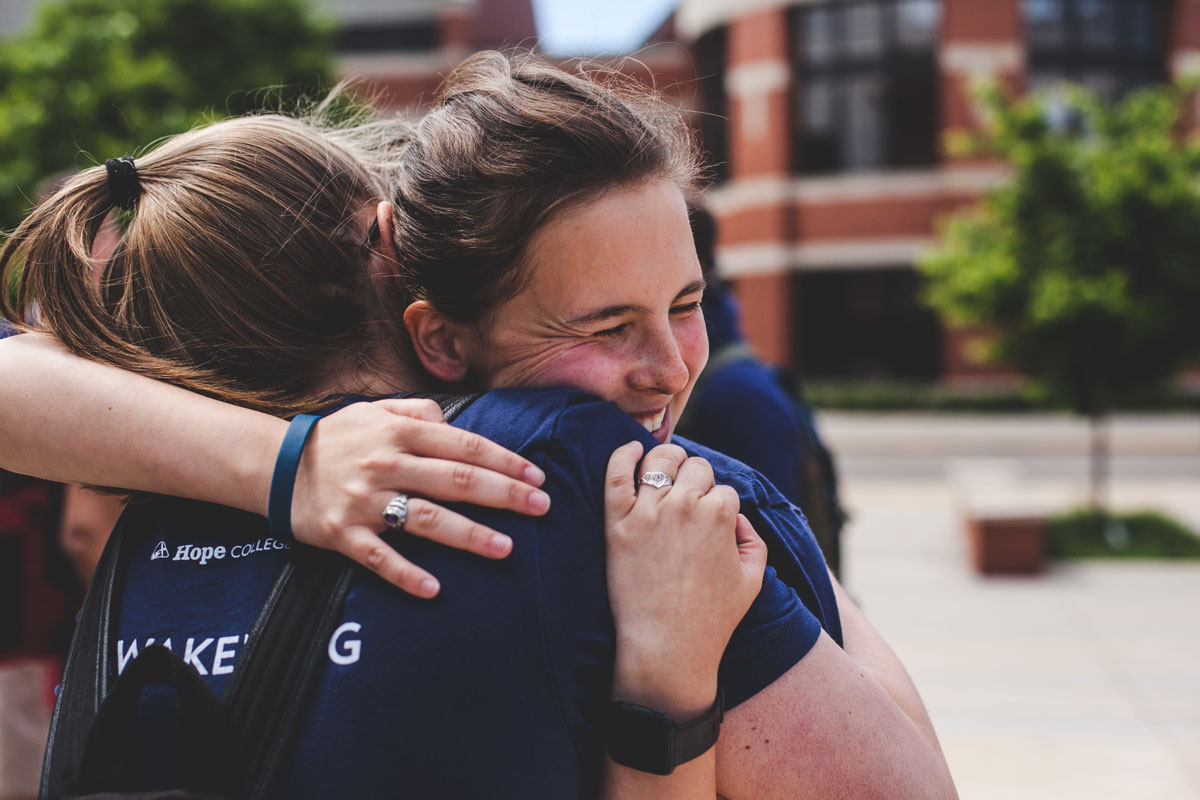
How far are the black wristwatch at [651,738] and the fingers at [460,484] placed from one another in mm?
229

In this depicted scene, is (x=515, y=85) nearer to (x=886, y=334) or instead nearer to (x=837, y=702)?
(x=837, y=702)

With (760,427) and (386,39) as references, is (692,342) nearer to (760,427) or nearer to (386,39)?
(760,427)

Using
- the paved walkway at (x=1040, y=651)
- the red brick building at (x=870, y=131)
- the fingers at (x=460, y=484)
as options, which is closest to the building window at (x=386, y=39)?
the red brick building at (x=870, y=131)

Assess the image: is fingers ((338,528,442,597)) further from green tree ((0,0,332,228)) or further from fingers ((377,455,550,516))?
green tree ((0,0,332,228))

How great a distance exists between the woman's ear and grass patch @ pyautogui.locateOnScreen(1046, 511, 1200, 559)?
8.91 metres

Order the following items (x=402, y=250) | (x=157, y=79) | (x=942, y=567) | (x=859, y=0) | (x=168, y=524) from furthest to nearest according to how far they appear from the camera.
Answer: (x=859, y=0)
(x=157, y=79)
(x=942, y=567)
(x=402, y=250)
(x=168, y=524)

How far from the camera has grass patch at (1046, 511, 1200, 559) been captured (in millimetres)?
9242

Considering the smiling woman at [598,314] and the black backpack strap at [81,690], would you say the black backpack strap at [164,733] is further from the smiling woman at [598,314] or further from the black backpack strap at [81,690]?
the smiling woman at [598,314]

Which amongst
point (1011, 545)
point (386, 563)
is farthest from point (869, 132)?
point (386, 563)

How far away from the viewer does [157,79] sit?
13.6 metres

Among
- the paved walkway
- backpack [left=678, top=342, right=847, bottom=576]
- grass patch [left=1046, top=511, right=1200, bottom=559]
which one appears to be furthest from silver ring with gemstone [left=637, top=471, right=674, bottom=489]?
grass patch [left=1046, top=511, right=1200, bottom=559]

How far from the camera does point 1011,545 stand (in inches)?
335

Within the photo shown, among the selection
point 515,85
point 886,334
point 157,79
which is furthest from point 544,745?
point 886,334

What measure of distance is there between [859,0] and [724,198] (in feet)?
15.4
